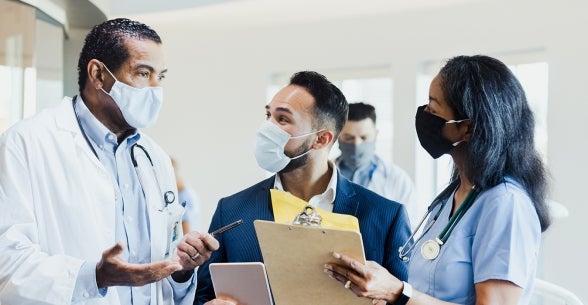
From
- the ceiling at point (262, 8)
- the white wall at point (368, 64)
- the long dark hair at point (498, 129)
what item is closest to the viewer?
the long dark hair at point (498, 129)

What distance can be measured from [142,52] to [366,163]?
9.08 feet

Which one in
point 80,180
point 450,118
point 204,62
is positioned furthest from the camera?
point 204,62

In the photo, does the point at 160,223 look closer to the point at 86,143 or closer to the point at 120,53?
the point at 86,143

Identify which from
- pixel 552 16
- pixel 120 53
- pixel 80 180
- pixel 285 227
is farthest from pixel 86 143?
pixel 552 16

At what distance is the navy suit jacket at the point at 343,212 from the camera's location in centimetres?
237

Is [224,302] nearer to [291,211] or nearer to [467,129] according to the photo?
[291,211]

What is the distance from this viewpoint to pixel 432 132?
2.22m

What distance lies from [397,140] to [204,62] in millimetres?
2351

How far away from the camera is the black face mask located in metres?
2.18

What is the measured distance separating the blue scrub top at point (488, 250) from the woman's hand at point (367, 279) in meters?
0.17

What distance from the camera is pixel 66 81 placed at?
484 cm

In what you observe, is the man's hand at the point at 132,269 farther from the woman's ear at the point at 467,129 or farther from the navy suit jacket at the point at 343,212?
the woman's ear at the point at 467,129

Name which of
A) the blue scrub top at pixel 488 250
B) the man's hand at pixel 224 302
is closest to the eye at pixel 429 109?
the blue scrub top at pixel 488 250

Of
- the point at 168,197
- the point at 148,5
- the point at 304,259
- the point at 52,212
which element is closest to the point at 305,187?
the point at 168,197
